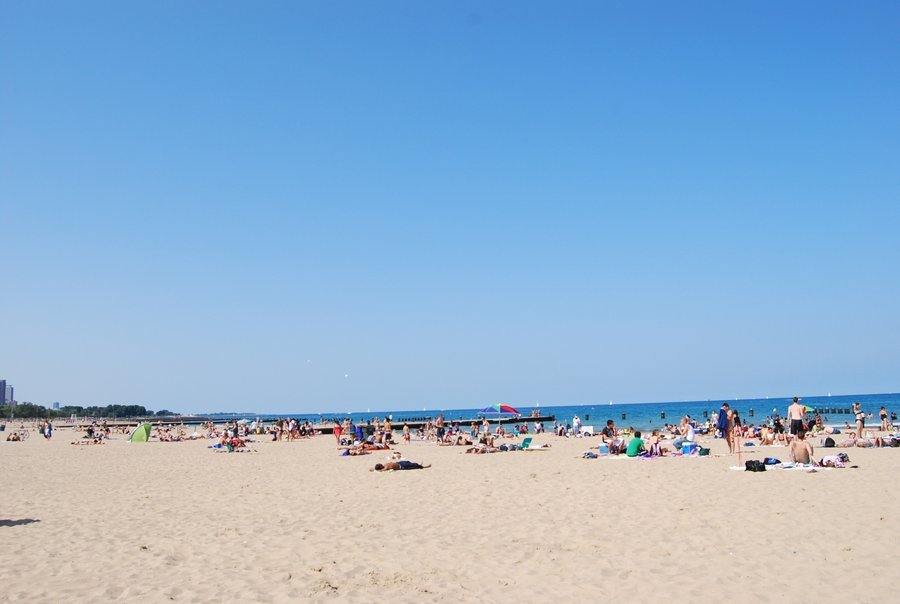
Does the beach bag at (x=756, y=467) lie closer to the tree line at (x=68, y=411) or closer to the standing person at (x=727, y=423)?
the standing person at (x=727, y=423)

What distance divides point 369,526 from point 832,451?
1711cm

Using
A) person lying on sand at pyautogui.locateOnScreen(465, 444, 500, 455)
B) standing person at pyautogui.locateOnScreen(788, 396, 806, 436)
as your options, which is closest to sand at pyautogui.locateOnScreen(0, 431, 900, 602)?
standing person at pyautogui.locateOnScreen(788, 396, 806, 436)

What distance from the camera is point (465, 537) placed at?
9320 mm

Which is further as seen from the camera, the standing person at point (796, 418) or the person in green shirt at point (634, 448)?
the person in green shirt at point (634, 448)

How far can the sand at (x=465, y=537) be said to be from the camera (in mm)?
6797

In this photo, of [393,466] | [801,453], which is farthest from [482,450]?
[801,453]

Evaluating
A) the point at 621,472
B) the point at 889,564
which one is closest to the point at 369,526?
the point at 889,564

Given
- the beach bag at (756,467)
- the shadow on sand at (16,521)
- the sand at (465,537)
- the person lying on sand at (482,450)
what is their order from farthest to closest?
the person lying on sand at (482,450)
the beach bag at (756,467)
the shadow on sand at (16,521)
the sand at (465,537)

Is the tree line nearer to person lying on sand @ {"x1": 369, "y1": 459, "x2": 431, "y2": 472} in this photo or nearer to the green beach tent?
the green beach tent

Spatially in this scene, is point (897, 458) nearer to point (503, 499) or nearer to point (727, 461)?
point (727, 461)

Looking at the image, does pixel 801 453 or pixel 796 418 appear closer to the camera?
pixel 801 453

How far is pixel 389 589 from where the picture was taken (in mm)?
6820

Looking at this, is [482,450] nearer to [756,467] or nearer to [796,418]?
[796,418]

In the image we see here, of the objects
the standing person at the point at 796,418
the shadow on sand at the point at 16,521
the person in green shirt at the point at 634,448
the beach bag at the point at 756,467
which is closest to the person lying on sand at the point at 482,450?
the person in green shirt at the point at 634,448
